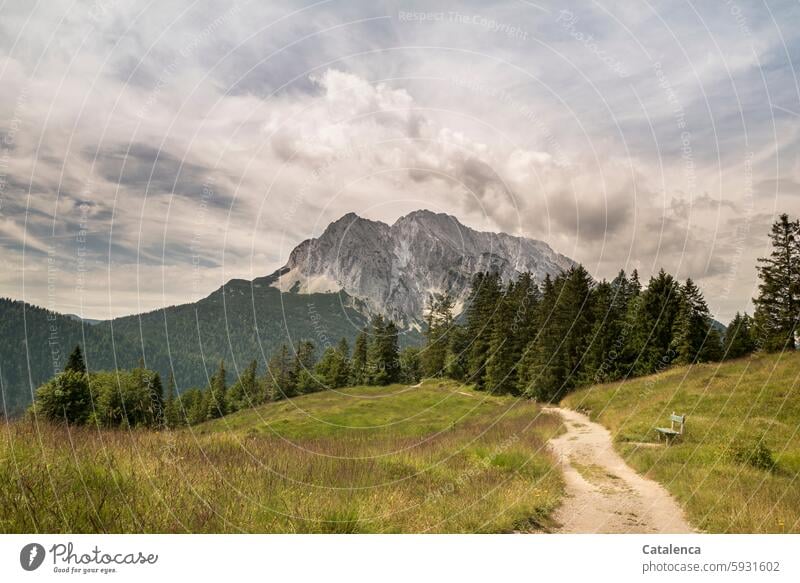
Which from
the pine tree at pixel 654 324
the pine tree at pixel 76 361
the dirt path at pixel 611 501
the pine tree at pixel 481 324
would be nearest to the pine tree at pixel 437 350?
the pine tree at pixel 481 324

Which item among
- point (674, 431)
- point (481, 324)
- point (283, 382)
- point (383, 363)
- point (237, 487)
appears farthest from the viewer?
point (283, 382)

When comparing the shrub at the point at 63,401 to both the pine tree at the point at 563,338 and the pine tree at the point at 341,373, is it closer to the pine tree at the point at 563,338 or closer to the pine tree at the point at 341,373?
Result: the pine tree at the point at 563,338

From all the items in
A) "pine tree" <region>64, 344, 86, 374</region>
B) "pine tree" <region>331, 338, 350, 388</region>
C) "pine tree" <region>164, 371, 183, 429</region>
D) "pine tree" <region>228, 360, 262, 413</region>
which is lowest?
"pine tree" <region>228, 360, 262, 413</region>

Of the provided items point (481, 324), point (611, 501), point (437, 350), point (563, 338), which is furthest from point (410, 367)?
point (611, 501)

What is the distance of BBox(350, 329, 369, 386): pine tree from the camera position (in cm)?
7900

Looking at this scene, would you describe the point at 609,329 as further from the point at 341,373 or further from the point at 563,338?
the point at 341,373

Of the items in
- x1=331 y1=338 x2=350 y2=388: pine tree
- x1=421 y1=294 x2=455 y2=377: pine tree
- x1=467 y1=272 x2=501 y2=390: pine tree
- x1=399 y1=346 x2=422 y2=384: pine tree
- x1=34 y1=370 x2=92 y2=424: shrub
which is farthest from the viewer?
x1=331 y1=338 x2=350 y2=388: pine tree

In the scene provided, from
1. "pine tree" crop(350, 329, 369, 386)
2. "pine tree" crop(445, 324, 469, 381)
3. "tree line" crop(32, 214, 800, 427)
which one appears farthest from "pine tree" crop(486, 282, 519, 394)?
"pine tree" crop(350, 329, 369, 386)

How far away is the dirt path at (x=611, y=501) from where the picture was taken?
740 centimetres

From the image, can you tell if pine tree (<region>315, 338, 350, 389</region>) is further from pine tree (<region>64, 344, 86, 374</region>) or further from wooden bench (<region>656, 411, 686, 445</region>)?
wooden bench (<region>656, 411, 686, 445</region>)

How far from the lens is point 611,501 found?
919 cm

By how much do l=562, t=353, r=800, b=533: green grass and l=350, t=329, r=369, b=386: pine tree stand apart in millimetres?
52032
